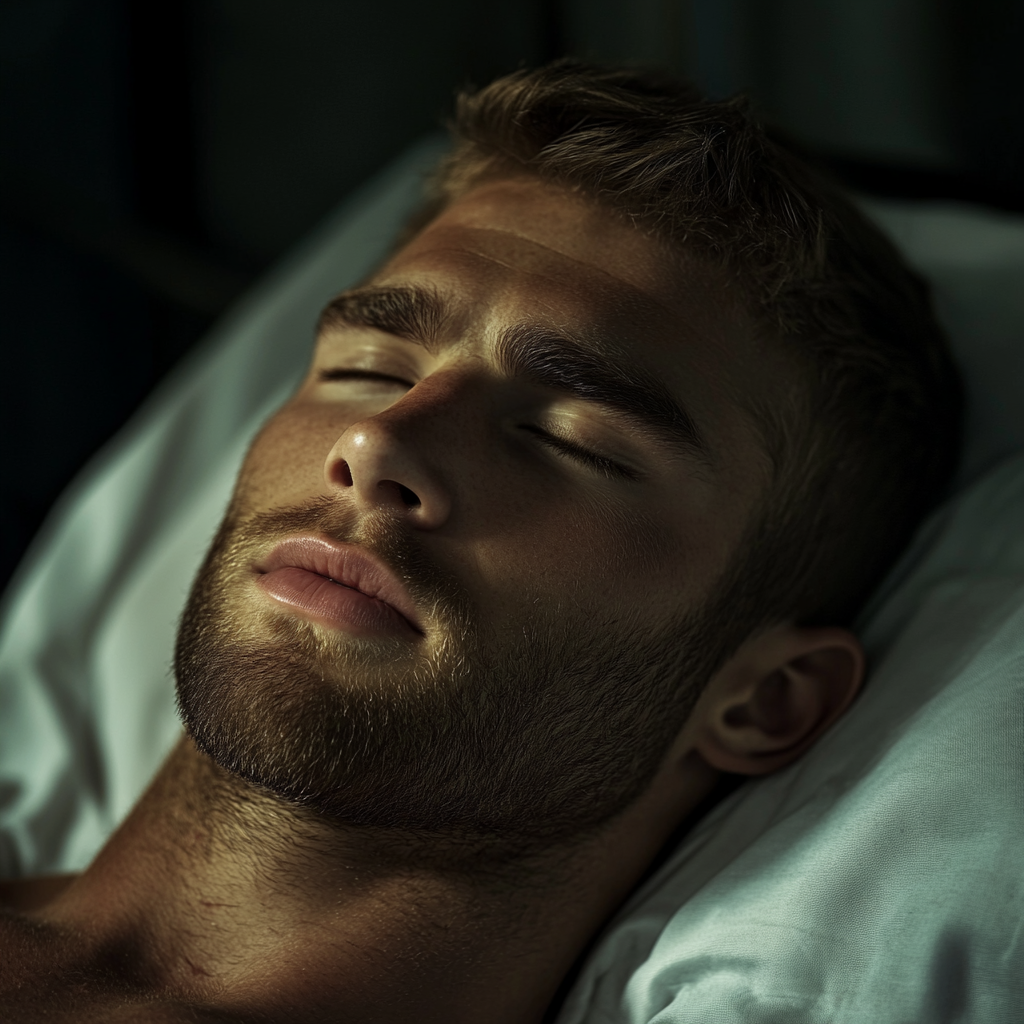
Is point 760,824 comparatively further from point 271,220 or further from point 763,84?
point 271,220

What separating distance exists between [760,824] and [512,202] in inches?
27.2

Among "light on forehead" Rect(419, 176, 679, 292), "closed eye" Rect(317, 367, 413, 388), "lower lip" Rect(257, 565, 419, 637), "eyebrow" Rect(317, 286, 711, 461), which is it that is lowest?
"lower lip" Rect(257, 565, 419, 637)

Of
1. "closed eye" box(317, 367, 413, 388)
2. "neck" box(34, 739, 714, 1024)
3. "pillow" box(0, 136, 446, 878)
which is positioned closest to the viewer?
"neck" box(34, 739, 714, 1024)

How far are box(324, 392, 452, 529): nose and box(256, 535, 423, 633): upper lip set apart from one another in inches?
1.9

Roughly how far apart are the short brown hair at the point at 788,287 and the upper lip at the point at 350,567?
33cm

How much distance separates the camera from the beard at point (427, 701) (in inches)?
35.7

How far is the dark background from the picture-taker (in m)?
1.89

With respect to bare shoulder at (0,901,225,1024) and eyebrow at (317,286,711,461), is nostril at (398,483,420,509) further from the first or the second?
bare shoulder at (0,901,225,1024)

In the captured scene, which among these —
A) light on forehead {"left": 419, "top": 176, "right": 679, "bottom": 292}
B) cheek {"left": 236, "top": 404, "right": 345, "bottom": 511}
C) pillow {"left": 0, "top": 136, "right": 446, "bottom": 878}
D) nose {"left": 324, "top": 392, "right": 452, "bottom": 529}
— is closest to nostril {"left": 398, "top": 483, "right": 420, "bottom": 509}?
nose {"left": 324, "top": 392, "right": 452, "bottom": 529}

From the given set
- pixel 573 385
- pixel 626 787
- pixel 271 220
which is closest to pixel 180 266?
pixel 271 220

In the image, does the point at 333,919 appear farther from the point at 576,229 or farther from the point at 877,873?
the point at 576,229

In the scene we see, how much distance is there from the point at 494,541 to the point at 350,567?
0.41 ft

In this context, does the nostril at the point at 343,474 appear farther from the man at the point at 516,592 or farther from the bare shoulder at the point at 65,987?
the bare shoulder at the point at 65,987

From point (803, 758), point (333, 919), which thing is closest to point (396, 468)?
point (333, 919)
